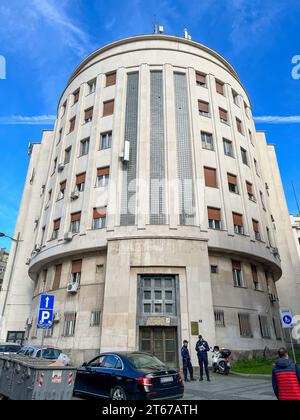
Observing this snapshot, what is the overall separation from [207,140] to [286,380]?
20.0 m

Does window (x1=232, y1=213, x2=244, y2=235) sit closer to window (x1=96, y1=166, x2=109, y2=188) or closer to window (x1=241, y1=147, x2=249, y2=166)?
window (x1=241, y1=147, x2=249, y2=166)

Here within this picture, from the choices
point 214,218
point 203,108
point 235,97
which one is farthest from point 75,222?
point 235,97

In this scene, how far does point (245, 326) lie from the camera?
745 inches

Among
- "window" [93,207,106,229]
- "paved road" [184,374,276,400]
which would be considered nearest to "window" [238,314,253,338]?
"paved road" [184,374,276,400]

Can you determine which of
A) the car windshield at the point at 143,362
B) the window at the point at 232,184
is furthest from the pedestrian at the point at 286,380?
the window at the point at 232,184

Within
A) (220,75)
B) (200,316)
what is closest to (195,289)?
(200,316)

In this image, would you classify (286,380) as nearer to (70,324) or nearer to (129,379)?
(129,379)

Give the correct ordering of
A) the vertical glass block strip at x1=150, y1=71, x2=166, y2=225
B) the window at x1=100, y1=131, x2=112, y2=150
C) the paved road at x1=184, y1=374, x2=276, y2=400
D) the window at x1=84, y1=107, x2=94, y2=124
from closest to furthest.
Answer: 1. the paved road at x1=184, y1=374, x2=276, y2=400
2. the vertical glass block strip at x1=150, y1=71, x2=166, y2=225
3. the window at x1=100, y1=131, x2=112, y2=150
4. the window at x1=84, y1=107, x2=94, y2=124

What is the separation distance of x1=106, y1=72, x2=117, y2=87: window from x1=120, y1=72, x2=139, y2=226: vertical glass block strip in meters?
1.27

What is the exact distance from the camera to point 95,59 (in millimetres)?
28094

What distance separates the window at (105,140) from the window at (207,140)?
7.11 meters

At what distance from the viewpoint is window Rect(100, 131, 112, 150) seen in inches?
899
